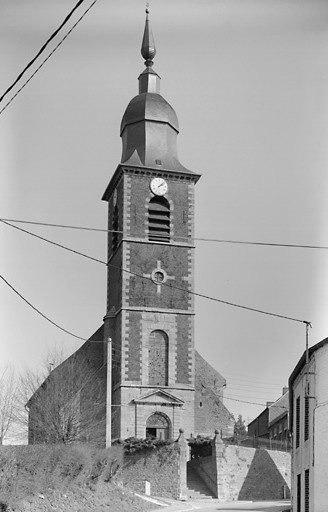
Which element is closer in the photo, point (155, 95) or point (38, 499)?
point (38, 499)

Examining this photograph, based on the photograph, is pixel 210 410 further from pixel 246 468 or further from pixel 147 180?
pixel 147 180

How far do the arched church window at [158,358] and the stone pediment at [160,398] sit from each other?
69cm

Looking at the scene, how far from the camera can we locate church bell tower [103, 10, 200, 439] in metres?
52.3

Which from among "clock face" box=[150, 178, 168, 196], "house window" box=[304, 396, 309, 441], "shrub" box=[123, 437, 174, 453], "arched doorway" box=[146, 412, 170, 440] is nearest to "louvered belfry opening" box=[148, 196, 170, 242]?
"clock face" box=[150, 178, 168, 196]

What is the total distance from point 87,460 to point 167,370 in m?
16.6

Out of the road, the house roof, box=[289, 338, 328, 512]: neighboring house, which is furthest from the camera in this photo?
the road

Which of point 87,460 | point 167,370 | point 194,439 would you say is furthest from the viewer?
point 167,370

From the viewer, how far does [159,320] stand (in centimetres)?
5394

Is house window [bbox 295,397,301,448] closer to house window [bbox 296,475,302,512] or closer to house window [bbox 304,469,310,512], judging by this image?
house window [bbox 296,475,302,512]

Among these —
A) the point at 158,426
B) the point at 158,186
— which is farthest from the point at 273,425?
the point at 158,186

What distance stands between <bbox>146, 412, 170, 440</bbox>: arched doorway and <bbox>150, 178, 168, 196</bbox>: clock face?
1312 cm

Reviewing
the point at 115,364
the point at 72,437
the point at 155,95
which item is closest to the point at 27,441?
the point at 72,437

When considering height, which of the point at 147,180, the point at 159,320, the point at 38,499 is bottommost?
the point at 38,499

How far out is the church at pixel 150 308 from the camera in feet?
171
